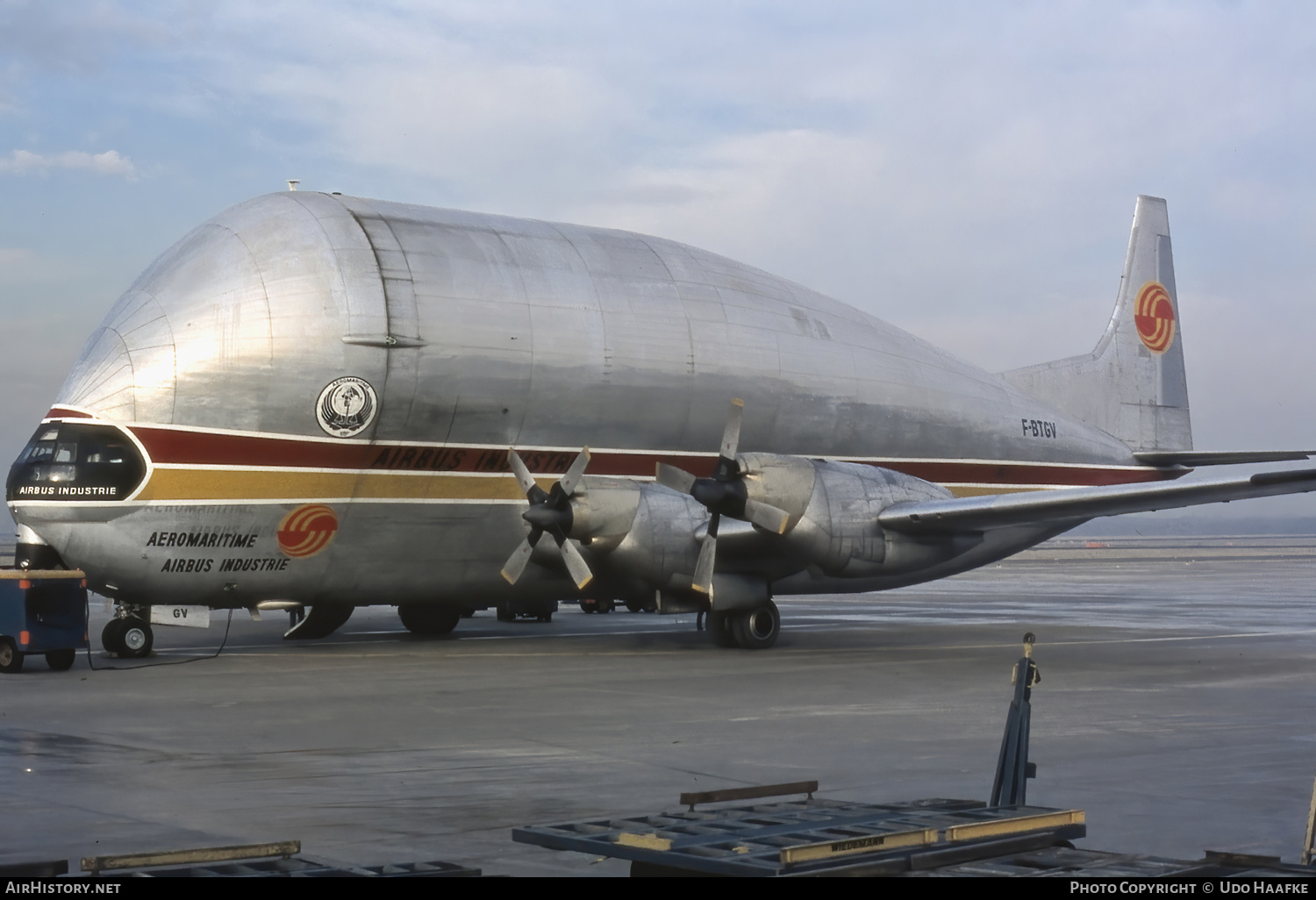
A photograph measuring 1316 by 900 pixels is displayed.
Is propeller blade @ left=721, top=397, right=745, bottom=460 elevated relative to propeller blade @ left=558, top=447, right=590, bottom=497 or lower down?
elevated

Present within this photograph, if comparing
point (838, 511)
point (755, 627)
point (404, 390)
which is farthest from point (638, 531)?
point (404, 390)

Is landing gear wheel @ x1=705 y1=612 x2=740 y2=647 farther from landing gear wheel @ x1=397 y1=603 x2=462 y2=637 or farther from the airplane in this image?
landing gear wheel @ x1=397 y1=603 x2=462 y2=637

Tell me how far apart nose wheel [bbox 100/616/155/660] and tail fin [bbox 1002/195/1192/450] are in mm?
18013

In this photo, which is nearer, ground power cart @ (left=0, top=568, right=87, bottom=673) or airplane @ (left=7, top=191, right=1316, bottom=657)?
ground power cart @ (left=0, top=568, right=87, bottom=673)

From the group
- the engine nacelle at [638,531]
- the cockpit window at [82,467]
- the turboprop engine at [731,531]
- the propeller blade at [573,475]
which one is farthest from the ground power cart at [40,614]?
the engine nacelle at [638,531]

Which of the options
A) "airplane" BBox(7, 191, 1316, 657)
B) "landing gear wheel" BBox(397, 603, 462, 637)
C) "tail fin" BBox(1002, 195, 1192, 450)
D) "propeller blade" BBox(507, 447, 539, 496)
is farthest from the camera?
"tail fin" BBox(1002, 195, 1192, 450)

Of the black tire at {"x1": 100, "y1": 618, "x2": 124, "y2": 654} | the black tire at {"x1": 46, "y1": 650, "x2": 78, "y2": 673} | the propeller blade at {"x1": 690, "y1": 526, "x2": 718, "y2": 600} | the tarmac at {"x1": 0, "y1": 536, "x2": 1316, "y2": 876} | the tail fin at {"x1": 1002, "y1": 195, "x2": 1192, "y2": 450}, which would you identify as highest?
the tail fin at {"x1": 1002, "y1": 195, "x2": 1192, "y2": 450}

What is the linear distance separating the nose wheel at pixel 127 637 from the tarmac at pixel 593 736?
261 millimetres

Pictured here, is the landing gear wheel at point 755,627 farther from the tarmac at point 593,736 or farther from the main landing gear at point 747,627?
the tarmac at point 593,736

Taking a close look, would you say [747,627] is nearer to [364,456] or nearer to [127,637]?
[364,456]

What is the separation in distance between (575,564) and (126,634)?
6.73 metres

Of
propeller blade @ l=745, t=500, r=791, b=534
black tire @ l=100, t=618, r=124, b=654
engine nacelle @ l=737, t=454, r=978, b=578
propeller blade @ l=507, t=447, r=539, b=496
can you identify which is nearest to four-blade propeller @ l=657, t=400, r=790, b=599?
propeller blade @ l=745, t=500, r=791, b=534

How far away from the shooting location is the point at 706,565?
19328 mm

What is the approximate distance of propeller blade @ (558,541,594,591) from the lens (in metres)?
19.6
